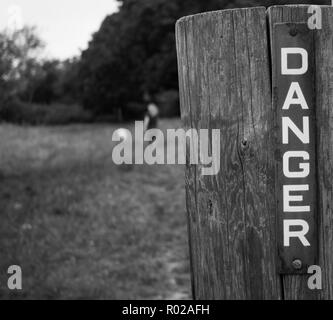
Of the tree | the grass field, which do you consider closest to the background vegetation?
the tree

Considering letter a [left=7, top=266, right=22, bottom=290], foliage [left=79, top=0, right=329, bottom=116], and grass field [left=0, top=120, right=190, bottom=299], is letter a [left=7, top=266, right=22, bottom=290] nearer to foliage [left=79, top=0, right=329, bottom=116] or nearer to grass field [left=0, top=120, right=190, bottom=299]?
grass field [left=0, top=120, right=190, bottom=299]

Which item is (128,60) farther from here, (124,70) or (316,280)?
(316,280)

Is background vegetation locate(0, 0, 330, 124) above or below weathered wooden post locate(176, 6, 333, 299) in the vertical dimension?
above

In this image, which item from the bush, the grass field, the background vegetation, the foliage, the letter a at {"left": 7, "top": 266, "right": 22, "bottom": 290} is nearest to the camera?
the letter a at {"left": 7, "top": 266, "right": 22, "bottom": 290}

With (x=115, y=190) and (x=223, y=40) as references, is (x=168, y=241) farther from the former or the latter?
(x=223, y=40)

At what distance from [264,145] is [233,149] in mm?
119

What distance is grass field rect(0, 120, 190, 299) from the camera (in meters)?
6.03

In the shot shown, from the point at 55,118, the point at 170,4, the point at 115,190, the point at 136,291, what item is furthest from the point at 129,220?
the point at 55,118

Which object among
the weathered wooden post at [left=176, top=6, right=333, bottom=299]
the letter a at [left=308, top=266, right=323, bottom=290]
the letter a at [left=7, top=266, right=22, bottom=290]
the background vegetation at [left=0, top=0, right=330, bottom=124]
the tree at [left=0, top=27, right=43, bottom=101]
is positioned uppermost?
the background vegetation at [left=0, top=0, right=330, bottom=124]

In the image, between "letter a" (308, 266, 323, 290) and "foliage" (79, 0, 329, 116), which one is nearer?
"letter a" (308, 266, 323, 290)

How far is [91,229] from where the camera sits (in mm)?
7996

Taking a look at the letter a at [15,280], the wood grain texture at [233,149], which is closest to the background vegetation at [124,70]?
the letter a at [15,280]

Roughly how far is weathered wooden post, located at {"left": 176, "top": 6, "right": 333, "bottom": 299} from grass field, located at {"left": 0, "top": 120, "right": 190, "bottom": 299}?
3.99 m

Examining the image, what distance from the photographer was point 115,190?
1041cm
